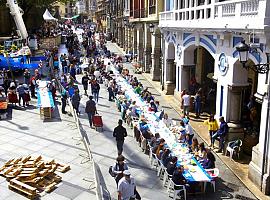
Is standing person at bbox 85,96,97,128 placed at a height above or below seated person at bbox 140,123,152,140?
above

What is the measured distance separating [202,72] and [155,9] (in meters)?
7.25

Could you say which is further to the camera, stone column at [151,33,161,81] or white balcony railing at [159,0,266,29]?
stone column at [151,33,161,81]

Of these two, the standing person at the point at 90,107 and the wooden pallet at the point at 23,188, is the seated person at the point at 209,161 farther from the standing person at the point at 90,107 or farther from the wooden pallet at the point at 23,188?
the standing person at the point at 90,107

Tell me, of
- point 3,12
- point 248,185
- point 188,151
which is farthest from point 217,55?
point 3,12

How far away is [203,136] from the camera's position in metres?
16.0

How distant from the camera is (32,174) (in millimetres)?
10812

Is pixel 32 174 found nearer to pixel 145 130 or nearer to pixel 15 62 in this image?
pixel 145 130

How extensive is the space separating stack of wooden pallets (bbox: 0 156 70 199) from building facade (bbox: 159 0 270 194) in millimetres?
6307

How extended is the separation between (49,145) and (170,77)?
39.1ft

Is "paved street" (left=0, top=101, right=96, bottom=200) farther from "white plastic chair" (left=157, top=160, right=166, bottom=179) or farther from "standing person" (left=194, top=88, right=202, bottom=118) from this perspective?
"standing person" (left=194, top=88, right=202, bottom=118)

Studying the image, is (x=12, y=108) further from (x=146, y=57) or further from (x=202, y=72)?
(x=146, y=57)

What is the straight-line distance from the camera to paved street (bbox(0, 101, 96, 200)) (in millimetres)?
10555

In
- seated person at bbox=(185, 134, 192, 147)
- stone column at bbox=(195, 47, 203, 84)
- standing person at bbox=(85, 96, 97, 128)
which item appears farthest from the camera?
stone column at bbox=(195, 47, 203, 84)

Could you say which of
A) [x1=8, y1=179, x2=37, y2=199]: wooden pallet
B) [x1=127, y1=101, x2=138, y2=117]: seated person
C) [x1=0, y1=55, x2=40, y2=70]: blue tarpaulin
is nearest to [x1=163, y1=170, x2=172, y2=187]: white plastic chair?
[x1=8, y1=179, x2=37, y2=199]: wooden pallet
